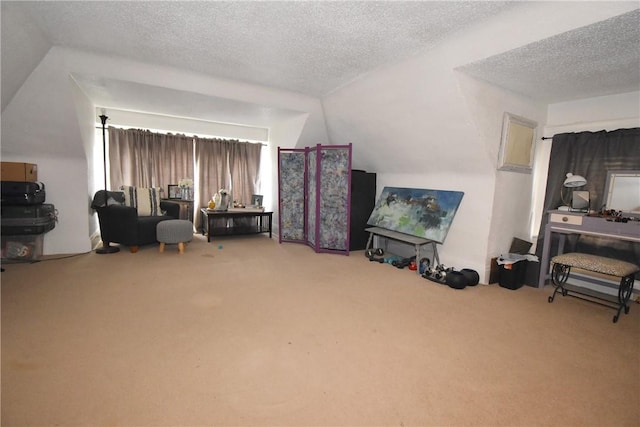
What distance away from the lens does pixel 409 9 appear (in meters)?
2.20

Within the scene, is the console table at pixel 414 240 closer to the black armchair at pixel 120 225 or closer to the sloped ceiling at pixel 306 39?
the sloped ceiling at pixel 306 39

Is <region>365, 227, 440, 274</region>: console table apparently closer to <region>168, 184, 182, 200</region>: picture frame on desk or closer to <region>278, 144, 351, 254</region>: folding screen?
<region>278, 144, 351, 254</region>: folding screen

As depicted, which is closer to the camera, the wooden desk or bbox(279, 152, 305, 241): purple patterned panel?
the wooden desk

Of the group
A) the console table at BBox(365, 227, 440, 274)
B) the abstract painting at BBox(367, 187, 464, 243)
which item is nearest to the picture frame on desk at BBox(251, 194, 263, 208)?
the abstract painting at BBox(367, 187, 464, 243)

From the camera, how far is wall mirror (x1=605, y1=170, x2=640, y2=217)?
9.98 feet

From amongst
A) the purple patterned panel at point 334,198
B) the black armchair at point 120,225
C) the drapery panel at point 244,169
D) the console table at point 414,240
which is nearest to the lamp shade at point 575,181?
the console table at point 414,240

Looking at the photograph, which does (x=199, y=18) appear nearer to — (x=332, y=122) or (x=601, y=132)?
(x=332, y=122)

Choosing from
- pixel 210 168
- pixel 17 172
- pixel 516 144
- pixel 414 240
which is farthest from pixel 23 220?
pixel 516 144

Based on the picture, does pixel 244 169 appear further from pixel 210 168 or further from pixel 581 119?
pixel 581 119

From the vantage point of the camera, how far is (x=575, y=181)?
10.5 feet

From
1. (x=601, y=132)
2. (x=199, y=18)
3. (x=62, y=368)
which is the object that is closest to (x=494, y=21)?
(x=601, y=132)

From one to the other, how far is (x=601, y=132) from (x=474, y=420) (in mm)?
3548

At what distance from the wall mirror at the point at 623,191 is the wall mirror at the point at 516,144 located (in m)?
0.78

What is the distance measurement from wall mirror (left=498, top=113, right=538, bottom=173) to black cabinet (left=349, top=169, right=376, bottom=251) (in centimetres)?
198
